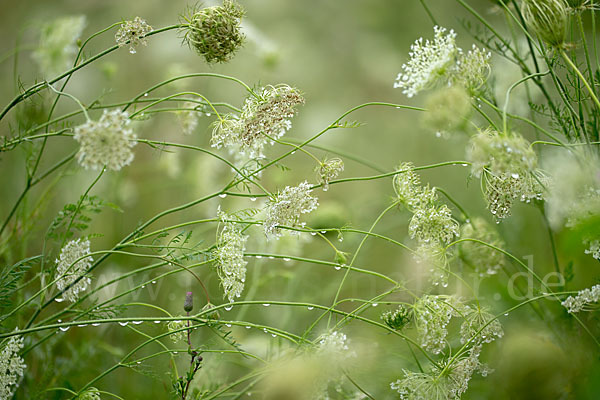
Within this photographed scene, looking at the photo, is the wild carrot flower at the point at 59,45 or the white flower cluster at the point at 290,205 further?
the wild carrot flower at the point at 59,45

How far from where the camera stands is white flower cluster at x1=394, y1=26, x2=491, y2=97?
440mm

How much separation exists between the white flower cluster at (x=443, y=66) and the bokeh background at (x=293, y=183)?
23cm

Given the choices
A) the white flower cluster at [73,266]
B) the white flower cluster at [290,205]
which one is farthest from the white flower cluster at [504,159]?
the white flower cluster at [73,266]

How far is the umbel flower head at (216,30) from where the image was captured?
0.46 m

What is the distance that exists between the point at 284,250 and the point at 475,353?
0.44m

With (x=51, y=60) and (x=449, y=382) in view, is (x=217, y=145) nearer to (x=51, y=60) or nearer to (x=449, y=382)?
(x=449, y=382)

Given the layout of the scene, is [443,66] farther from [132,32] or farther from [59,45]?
[59,45]

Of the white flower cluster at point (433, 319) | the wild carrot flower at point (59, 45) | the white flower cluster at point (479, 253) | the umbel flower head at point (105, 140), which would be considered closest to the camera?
the umbel flower head at point (105, 140)

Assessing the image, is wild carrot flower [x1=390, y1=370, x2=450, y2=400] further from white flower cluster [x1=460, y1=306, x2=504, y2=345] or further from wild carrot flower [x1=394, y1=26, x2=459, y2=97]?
wild carrot flower [x1=394, y1=26, x2=459, y2=97]

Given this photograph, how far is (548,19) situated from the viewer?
1.46ft

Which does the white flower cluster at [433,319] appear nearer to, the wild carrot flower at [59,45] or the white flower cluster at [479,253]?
the white flower cluster at [479,253]

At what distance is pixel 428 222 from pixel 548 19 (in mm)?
194

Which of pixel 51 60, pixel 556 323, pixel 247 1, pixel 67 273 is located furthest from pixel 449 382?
pixel 247 1

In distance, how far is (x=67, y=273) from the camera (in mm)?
480
